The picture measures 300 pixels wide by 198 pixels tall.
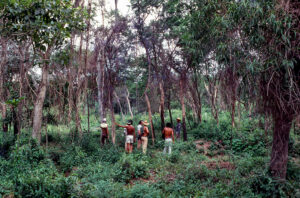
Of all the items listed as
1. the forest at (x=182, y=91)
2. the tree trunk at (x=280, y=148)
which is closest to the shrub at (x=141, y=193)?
the forest at (x=182, y=91)

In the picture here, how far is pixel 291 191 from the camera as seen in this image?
6.02 m

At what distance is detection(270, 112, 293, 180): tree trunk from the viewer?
6129mm

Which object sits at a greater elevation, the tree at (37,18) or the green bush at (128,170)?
the tree at (37,18)

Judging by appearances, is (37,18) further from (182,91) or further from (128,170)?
(182,91)

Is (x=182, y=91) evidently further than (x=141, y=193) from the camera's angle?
Yes

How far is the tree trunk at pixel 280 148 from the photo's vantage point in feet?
20.1

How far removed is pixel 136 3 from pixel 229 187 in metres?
9.98

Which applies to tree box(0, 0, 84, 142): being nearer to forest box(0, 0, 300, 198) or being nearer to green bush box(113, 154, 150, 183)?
forest box(0, 0, 300, 198)

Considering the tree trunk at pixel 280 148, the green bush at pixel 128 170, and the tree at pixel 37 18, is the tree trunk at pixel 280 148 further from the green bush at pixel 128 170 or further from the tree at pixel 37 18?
the tree at pixel 37 18

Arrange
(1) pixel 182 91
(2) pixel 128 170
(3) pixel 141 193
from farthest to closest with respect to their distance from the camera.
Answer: (1) pixel 182 91, (2) pixel 128 170, (3) pixel 141 193

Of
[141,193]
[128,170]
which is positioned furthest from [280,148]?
[128,170]

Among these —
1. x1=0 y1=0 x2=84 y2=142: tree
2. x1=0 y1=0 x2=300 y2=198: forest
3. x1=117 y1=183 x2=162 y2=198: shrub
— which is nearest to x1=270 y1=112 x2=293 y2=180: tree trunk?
x1=0 y1=0 x2=300 y2=198: forest

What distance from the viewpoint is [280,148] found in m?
6.32

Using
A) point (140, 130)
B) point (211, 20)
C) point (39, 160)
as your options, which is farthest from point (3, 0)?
point (140, 130)
